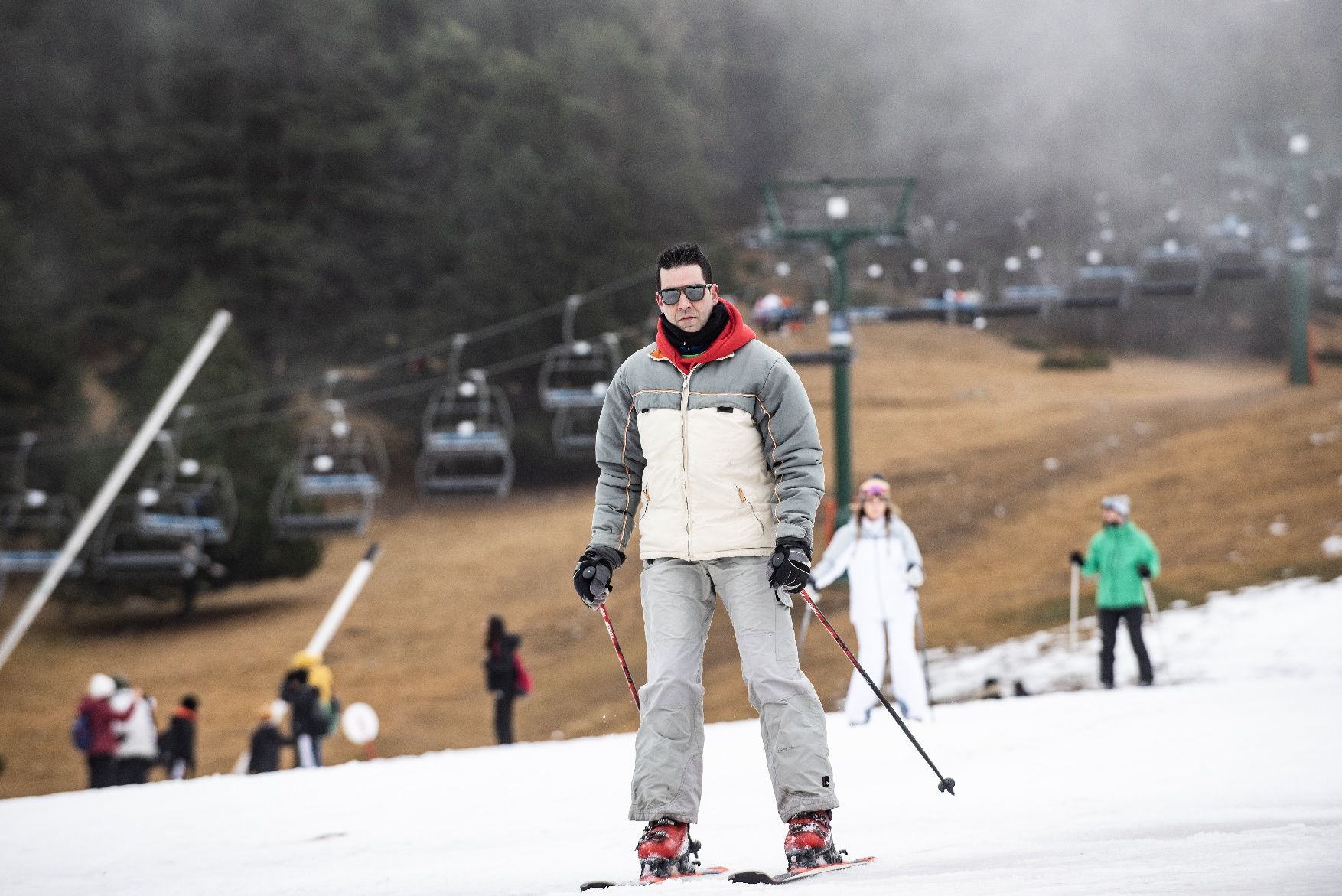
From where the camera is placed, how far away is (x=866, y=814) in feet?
17.2

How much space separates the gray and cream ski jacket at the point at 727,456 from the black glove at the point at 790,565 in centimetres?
6

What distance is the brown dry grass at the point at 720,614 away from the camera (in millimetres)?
21891

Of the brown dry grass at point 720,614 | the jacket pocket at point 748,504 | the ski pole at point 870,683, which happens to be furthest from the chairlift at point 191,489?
the jacket pocket at point 748,504

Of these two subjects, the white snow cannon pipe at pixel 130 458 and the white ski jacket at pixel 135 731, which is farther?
the white snow cannon pipe at pixel 130 458

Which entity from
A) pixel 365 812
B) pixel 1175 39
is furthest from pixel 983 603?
pixel 1175 39

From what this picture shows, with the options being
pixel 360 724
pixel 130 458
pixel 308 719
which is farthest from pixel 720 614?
pixel 308 719

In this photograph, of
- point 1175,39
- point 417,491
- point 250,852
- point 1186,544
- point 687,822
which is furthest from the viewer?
point 1175,39

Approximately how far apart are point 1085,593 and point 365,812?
57.8 ft

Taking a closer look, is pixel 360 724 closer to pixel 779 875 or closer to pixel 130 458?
pixel 779 875

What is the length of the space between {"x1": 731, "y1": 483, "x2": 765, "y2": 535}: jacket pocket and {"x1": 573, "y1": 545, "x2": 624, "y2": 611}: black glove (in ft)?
1.23

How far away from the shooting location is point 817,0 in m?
59.1

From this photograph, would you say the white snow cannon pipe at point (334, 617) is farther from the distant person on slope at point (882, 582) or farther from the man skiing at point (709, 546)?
the man skiing at point (709, 546)

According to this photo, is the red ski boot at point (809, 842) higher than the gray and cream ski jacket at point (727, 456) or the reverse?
the reverse

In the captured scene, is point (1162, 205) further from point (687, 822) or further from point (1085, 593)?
point (687, 822)
